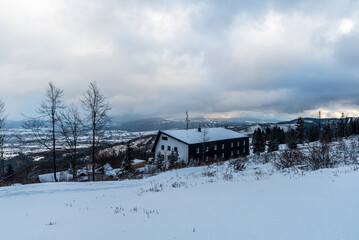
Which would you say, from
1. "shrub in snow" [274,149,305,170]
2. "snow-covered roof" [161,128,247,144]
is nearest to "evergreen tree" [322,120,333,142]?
"shrub in snow" [274,149,305,170]

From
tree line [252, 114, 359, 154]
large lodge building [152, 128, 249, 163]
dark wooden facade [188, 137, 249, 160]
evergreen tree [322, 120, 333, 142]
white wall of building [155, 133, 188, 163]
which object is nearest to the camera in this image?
evergreen tree [322, 120, 333, 142]

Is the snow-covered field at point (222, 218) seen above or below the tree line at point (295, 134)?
above

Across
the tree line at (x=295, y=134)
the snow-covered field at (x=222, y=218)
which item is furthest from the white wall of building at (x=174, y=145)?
the snow-covered field at (x=222, y=218)

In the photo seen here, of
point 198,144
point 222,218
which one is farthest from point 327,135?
point 198,144

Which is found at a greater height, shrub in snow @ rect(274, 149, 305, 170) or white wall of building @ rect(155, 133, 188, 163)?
shrub in snow @ rect(274, 149, 305, 170)

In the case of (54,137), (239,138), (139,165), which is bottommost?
(139,165)

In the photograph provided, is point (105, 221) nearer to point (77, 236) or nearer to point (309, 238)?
point (77, 236)

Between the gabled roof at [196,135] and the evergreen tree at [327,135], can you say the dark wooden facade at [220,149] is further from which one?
the evergreen tree at [327,135]

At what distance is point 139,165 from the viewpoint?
44344mm

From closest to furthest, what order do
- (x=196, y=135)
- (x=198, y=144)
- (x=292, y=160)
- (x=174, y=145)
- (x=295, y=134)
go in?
1. (x=292, y=160)
2. (x=198, y=144)
3. (x=174, y=145)
4. (x=196, y=135)
5. (x=295, y=134)

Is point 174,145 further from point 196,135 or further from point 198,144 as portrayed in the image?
point 196,135

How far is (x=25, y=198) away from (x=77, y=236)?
246 inches

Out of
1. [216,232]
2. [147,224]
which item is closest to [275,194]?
[216,232]

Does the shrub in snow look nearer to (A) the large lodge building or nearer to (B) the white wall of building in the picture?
(A) the large lodge building
